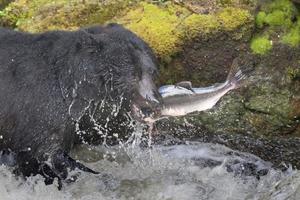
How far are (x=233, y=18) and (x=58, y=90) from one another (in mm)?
1850

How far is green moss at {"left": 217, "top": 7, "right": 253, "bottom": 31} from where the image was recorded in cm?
636

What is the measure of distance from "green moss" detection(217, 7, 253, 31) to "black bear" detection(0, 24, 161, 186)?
3.67 ft

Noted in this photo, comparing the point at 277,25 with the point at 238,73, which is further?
the point at 277,25

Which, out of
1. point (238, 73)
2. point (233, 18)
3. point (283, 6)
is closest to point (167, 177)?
point (238, 73)

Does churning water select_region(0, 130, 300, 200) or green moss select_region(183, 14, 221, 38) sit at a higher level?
green moss select_region(183, 14, 221, 38)

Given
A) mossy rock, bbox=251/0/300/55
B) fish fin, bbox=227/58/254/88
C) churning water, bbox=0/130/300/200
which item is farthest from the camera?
mossy rock, bbox=251/0/300/55

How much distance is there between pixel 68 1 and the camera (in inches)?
276

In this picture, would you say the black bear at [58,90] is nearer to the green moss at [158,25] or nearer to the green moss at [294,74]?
the green moss at [158,25]

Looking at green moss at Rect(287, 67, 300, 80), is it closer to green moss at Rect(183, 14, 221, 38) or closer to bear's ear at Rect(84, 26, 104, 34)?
green moss at Rect(183, 14, 221, 38)

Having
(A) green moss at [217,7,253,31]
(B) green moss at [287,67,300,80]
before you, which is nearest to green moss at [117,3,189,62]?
(A) green moss at [217,7,253,31]

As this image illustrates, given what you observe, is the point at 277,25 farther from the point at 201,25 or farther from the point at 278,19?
the point at 201,25

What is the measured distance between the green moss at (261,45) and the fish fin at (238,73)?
0.16 metres

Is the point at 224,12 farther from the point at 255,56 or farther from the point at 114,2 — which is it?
the point at 114,2

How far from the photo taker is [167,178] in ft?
20.1
